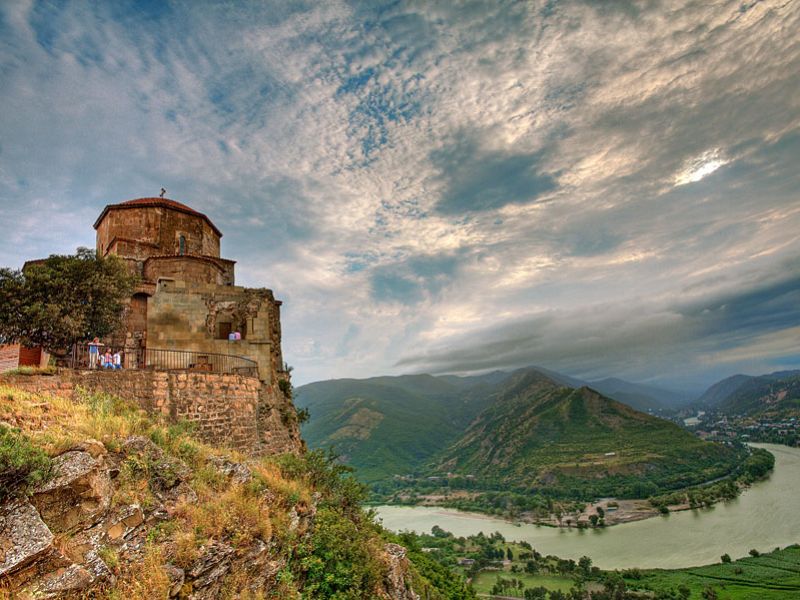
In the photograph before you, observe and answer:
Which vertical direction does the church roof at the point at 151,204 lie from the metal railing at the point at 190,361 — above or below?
above

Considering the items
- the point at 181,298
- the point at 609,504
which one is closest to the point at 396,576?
the point at 181,298

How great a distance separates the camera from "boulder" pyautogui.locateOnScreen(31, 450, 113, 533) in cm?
628

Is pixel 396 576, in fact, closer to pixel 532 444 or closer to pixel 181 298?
pixel 181 298

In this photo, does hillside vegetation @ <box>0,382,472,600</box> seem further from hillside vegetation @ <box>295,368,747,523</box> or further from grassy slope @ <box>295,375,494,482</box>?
grassy slope @ <box>295,375,494,482</box>

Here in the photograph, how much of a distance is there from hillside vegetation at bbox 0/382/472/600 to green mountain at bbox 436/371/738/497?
3881 inches

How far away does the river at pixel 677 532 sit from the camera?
6103cm

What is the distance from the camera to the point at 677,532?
2734 inches

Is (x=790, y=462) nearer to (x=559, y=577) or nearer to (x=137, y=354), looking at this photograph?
(x=559, y=577)

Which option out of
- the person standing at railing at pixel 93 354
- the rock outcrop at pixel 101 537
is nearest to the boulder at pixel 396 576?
the rock outcrop at pixel 101 537

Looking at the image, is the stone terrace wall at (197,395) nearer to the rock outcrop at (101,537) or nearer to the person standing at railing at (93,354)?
the person standing at railing at (93,354)

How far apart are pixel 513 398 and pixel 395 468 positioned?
7730 centimetres

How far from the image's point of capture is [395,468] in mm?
139375

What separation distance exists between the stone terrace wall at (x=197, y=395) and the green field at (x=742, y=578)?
2207 inches

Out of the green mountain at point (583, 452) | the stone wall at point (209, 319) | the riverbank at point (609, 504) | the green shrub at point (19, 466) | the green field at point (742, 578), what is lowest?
the riverbank at point (609, 504)
